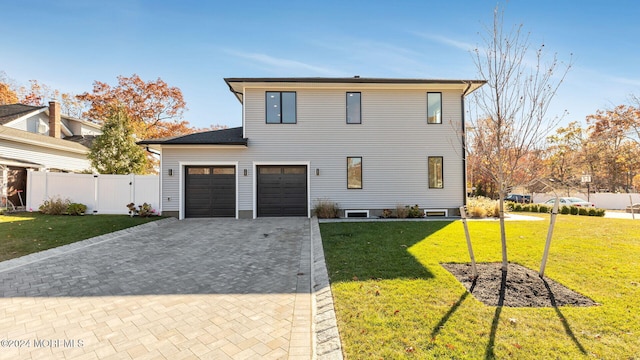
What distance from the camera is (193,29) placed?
37.0 ft

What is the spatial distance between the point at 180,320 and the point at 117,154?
17138 mm

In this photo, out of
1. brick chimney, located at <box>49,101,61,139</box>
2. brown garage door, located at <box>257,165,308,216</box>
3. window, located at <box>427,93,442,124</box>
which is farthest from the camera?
→ brick chimney, located at <box>49,101,61,139</box>

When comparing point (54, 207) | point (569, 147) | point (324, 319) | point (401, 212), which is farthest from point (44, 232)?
point (569, 147)

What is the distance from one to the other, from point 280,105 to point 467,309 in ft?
35.6

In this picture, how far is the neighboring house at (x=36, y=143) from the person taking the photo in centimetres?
1397

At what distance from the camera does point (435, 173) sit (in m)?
12.6

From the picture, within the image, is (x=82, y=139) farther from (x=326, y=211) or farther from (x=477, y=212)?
(x=477, y=212)

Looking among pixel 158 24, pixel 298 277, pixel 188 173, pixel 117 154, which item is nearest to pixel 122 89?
pixel 117 154

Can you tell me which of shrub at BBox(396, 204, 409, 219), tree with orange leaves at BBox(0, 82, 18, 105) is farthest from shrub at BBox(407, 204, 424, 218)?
tree with orange leaves at BBox(0, 82, 18, 105)

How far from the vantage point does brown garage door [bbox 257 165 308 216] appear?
12227 millimetres

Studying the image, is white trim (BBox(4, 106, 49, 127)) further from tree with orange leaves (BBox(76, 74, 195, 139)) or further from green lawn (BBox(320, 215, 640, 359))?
green lawn (BBox(320, 215, 640, 359))

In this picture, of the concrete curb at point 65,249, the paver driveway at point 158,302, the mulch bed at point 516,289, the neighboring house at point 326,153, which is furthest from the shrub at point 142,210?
the mulch bed at point 516,289

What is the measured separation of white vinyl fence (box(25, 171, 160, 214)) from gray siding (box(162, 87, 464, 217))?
367 centimetres

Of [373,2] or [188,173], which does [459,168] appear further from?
[188,173]
